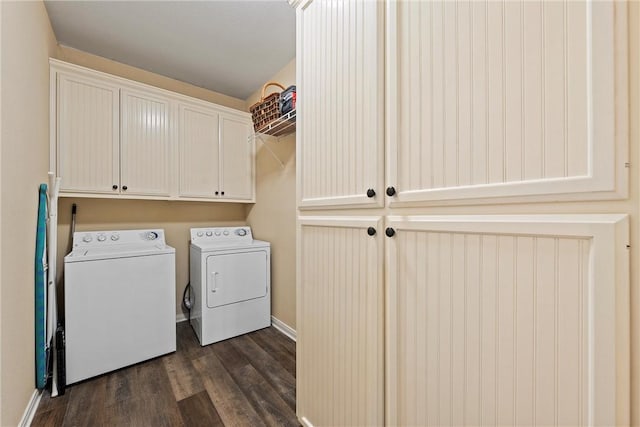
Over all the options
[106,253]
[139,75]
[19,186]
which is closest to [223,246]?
[106,253]

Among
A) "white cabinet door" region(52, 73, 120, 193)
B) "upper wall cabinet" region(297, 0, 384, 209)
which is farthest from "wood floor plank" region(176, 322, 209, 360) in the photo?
"upper wall cabinet" region(297, 0, 384, 209)

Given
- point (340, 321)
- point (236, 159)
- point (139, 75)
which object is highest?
point (139, 75)

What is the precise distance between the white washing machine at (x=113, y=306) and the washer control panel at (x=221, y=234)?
541 mm

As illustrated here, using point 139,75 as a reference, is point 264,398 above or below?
below

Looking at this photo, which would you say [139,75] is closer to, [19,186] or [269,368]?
[19,186]

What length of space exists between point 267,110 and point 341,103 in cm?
133

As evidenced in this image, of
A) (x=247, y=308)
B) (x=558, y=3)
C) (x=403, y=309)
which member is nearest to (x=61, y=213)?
(x=247, y=308)

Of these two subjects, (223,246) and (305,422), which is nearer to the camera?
(305,422)

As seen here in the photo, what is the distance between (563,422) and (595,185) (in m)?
0.52

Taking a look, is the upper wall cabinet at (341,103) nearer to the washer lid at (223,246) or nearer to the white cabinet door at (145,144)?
the washer lid at (223,246)

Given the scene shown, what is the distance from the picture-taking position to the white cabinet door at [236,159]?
2.72 meters

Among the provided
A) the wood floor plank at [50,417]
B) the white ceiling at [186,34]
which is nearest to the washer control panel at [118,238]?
the wood floor plank at [50,417]

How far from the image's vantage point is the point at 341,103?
1065mm

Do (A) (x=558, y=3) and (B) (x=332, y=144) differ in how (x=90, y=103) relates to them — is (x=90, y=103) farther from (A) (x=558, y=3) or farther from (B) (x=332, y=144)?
(A) (x=558, y=3)
